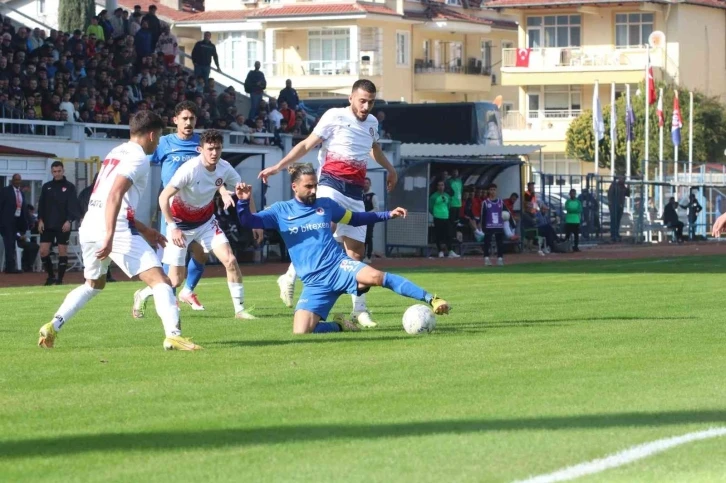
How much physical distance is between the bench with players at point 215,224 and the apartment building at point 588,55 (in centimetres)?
6293

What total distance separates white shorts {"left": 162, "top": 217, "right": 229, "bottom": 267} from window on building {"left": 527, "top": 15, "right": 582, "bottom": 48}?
6641cm

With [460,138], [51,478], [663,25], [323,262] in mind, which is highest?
[663,25]

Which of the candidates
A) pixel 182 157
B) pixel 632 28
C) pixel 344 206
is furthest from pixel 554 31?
pixel 344 206

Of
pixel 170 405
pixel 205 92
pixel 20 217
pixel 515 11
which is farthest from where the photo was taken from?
pixel 515 11

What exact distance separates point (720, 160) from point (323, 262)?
216 ft

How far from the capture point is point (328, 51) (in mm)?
77500

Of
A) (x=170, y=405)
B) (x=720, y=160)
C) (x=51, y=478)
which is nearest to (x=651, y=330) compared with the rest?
(x=170, y=405)

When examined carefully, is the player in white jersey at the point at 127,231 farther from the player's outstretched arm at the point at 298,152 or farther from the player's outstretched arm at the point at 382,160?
the player's outstretched arm at the point at 382,160

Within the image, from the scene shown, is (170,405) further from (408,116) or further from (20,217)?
(408,116)

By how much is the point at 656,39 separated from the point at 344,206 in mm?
63630

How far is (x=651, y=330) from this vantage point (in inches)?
514

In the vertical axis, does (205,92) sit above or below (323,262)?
above

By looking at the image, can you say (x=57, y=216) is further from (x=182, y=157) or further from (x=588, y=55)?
(x=588, y=55)

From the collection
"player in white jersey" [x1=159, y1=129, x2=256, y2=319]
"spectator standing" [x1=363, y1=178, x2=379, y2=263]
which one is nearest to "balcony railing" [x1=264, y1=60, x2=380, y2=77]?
"spectator standing" [x1=363, y1=178, x2=379, y2=263]
